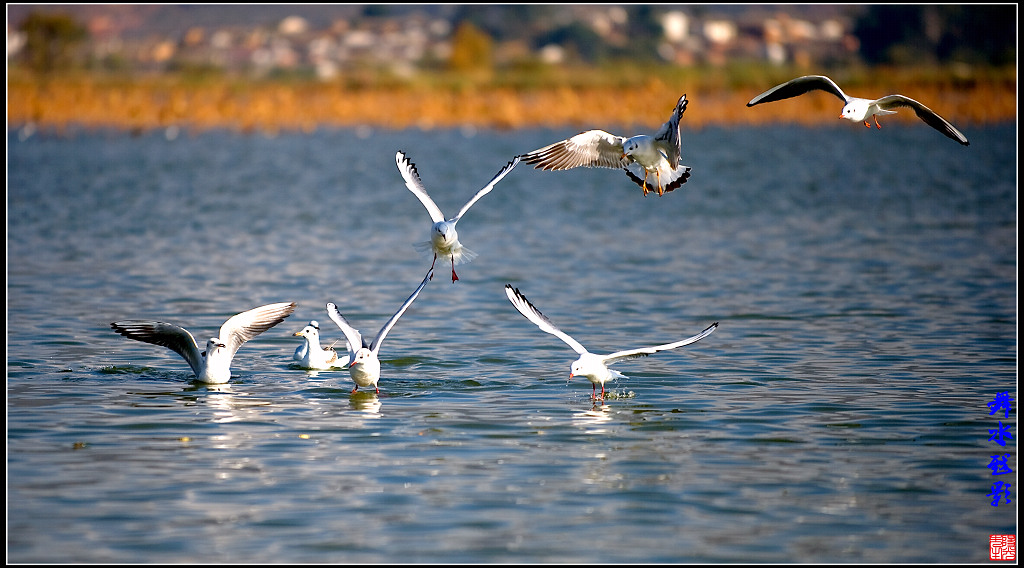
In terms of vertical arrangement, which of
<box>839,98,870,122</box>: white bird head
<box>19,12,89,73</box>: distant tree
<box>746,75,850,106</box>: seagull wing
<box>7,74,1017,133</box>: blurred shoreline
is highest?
<box>19,12,89,73</box>: distant tree

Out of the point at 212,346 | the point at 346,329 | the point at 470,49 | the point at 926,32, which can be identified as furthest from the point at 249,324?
the point at 926,32

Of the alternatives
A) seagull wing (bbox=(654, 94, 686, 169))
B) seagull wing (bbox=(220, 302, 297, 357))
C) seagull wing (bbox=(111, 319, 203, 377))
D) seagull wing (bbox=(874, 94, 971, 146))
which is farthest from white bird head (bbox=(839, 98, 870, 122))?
seagull wing (bbox=(111, 319, 203, 377))

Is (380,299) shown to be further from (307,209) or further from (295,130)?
(295,130)

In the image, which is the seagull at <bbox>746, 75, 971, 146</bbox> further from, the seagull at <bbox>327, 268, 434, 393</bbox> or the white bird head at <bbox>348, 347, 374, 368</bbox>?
the white bird head at <bbox>348, 347, 374, 368</bbox>

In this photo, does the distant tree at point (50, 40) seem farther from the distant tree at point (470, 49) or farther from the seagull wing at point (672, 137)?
the seagull wing at point (672, 137)

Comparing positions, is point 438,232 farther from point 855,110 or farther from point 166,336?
point 855,110

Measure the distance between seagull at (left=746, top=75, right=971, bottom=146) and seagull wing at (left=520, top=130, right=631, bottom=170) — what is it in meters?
1.45

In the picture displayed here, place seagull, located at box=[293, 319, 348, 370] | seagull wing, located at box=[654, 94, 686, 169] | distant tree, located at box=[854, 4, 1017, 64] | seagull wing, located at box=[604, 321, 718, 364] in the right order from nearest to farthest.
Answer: seagull wing, located at box=[654, 94, 686, 169]
seagull wing, located at box=[604, 321, 718, 364]
seagull, located at box=[293, 319, 348, 370]
distant tree, located at box=[854, 4, 1017, 64]

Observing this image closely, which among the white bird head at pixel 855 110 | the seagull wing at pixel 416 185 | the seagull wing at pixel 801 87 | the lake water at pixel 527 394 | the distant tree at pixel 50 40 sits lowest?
the lake water at pixel 527 394

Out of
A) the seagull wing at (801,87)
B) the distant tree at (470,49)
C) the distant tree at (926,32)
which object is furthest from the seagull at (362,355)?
the distant tree at (926,32)

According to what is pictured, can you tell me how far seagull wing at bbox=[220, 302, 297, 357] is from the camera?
12.2 m

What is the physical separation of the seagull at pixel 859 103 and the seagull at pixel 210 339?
5.11 m

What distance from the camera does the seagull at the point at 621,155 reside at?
10.8 m

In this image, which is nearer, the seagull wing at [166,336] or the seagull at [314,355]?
the seagull wing at [166,336]
